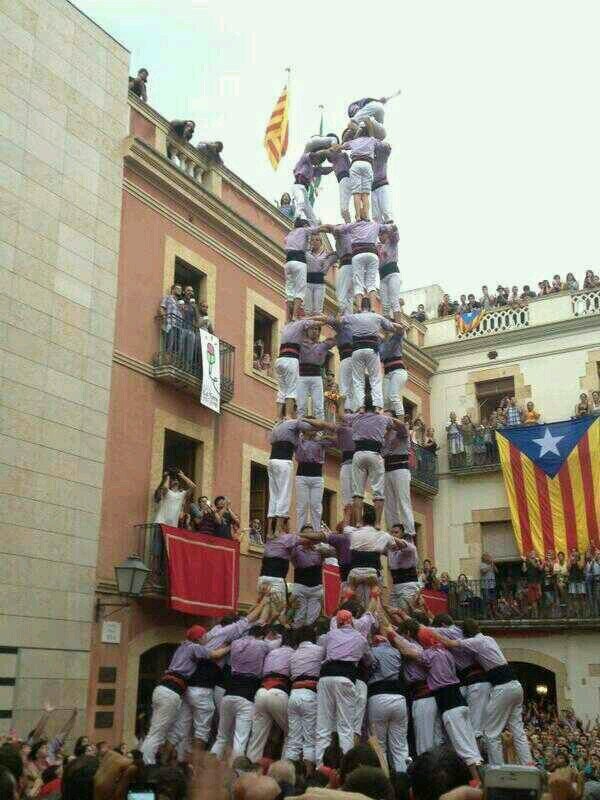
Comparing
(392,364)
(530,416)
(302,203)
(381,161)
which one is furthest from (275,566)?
(530,416)

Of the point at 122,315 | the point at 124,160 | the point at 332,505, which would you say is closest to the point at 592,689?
the point at 332,505

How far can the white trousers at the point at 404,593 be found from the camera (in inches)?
502

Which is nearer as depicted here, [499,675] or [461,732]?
[461,732]

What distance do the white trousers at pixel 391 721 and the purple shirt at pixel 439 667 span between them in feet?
1.32

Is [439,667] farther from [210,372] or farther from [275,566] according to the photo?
[210,372]

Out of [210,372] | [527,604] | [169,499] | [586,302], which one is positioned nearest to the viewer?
[169,499]

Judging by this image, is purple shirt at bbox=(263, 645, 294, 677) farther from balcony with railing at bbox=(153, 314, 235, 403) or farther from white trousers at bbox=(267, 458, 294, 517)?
balcony with railing at bbox=(153, 314, 235, 403)

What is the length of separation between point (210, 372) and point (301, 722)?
26.6 ft

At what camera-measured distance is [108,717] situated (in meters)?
14.4

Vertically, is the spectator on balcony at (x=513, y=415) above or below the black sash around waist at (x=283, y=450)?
above

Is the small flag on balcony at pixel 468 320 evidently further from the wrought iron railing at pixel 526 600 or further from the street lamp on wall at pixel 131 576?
the street lamp on wall at pixel 131 576

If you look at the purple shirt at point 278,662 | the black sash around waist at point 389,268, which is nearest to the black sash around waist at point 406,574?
the purple shirt at point 278,662

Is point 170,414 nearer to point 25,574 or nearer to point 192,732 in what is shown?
point 25,574

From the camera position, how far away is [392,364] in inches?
555
